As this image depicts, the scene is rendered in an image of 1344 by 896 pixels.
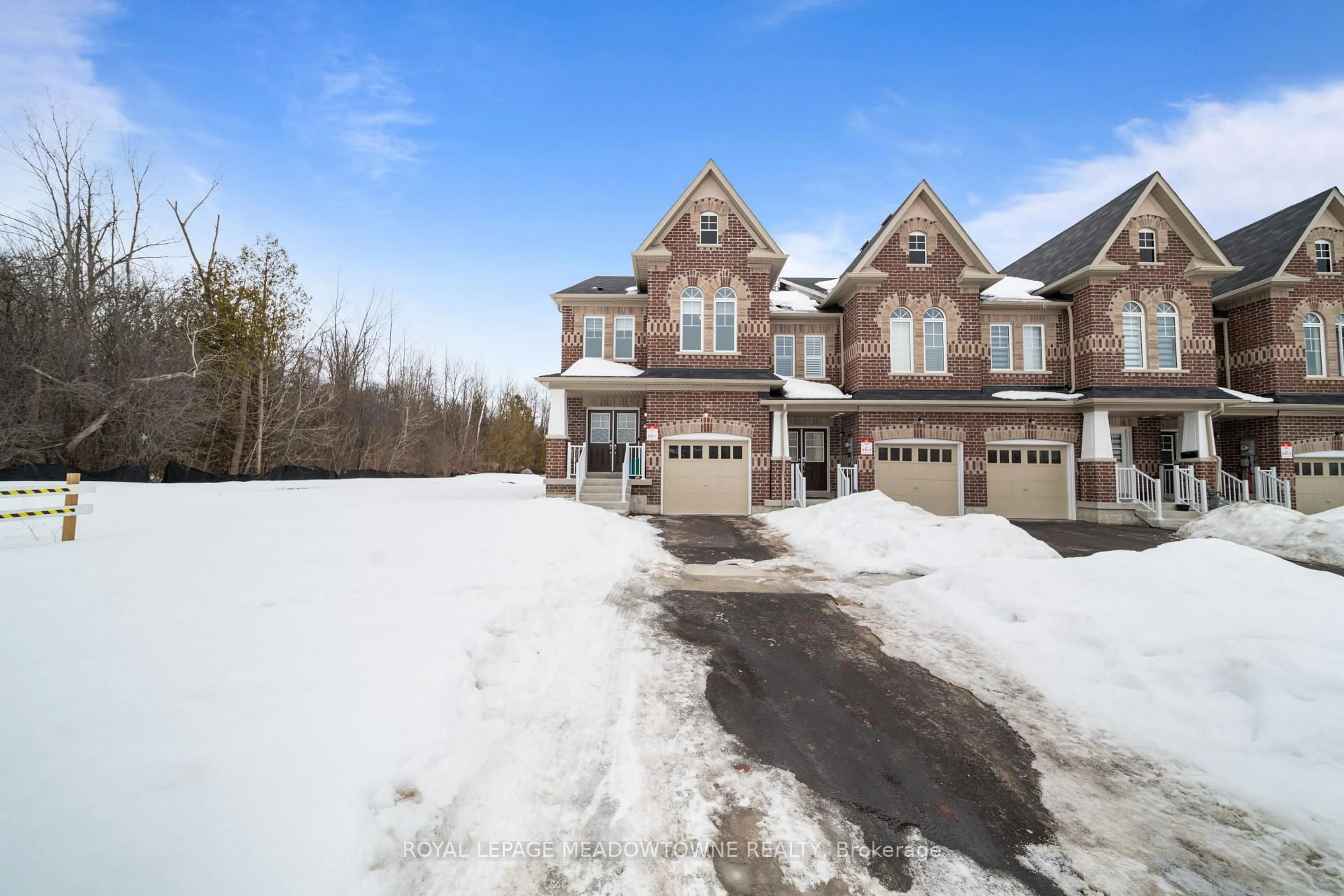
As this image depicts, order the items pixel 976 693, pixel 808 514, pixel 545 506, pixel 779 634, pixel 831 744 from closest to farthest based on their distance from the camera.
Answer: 1. pixel 831 744
2. pixel 976 693
3. pixel 779 634
4. pixel 545 506
5. pixel 808 514

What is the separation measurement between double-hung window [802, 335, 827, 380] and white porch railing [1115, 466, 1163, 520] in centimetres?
958

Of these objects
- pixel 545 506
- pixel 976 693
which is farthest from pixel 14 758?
pixel 545 506

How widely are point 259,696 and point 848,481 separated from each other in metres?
15.5

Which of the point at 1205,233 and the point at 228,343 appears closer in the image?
the point at 1205,233

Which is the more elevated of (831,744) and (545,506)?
(545,506)

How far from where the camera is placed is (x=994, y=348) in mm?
17734

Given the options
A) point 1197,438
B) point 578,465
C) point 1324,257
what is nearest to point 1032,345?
point 1197,438

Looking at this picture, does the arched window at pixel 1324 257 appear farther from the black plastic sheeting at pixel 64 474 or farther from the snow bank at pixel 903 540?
the black plastic sheeting at pixel 64 474

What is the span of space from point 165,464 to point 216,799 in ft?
71.1

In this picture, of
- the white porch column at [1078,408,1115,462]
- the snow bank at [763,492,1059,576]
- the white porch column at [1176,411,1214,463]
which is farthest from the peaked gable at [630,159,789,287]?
the white porch column at [1176,411,1214,463]

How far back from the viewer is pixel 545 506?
33.0ft

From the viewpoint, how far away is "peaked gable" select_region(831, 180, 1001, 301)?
1653cm

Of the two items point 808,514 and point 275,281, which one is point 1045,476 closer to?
point 808,514

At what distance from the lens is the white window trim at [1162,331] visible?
16547 millimetres
